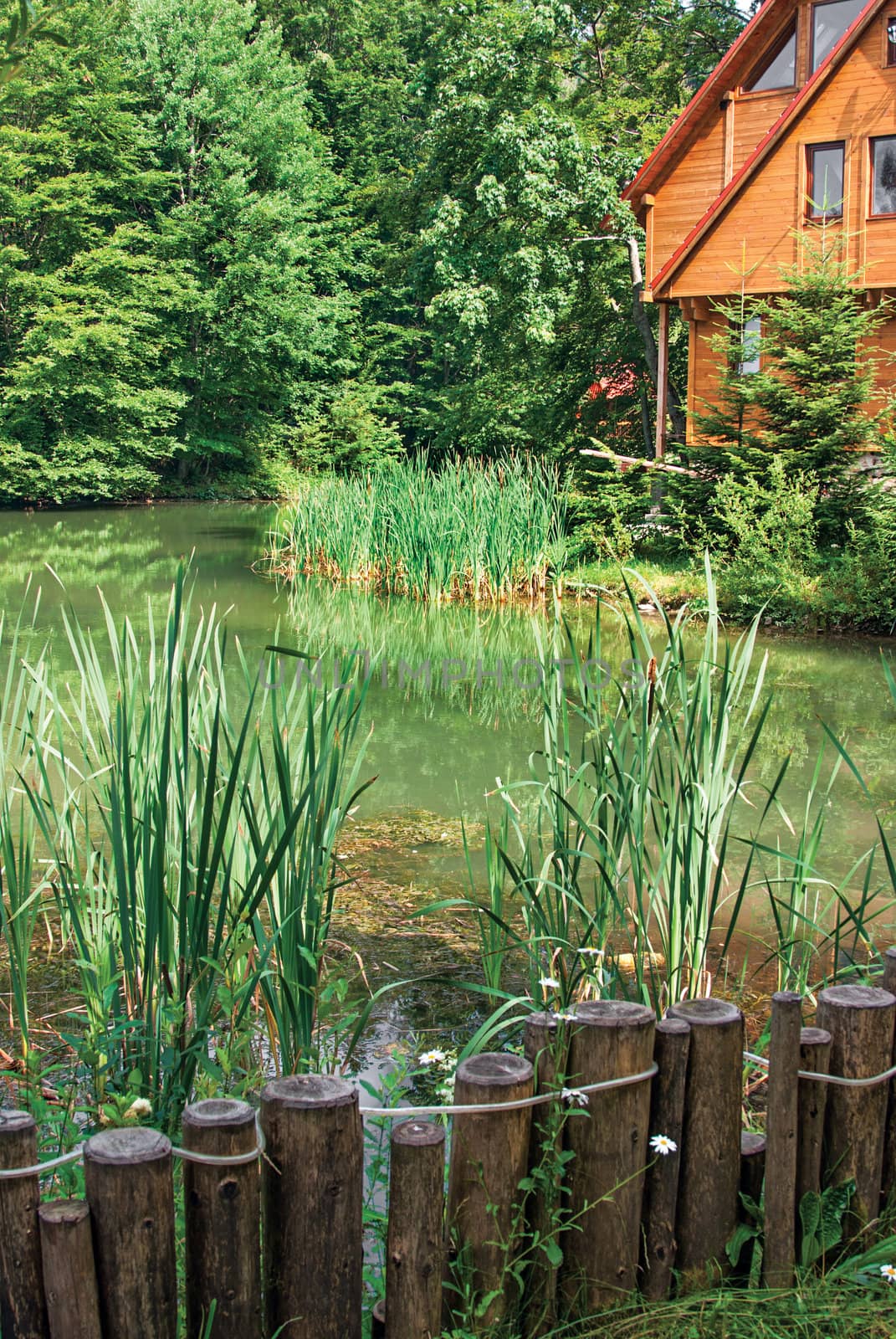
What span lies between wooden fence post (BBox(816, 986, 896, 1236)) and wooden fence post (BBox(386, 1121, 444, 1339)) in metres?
0.68

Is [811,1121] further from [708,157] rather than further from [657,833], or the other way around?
[708,157]

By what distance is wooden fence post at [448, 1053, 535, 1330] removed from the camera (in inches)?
71.4

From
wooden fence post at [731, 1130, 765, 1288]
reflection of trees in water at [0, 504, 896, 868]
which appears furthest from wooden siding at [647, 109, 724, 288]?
wooden fence post at [731, 1130, 765, 1288]

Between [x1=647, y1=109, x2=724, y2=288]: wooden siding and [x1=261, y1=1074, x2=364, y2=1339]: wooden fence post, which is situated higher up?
[x1=647, y1=109, x2=724, y2=288]: wooden siding

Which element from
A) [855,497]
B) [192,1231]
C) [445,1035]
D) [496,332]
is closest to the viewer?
[192,1231]

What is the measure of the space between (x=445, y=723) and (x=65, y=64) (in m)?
22.7

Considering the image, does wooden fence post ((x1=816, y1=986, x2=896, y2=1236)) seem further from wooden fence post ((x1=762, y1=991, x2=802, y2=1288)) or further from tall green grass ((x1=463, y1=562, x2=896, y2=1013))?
tall green grass ((x1=463, y1=562, x2=896, y2=1013))

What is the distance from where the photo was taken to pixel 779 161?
1691 centimetres

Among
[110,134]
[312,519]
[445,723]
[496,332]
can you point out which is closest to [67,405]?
[110,134]

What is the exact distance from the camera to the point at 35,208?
84.3 feet

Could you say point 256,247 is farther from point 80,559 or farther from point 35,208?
point 80,559

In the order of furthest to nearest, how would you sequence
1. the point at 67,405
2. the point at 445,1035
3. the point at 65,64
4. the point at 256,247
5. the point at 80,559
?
the point at 256,247, the point at 67,405, the point at 65,64, the point at 80,559, the point at 445,1035

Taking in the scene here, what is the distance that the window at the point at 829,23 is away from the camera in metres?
17.3

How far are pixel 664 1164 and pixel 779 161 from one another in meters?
17.1
